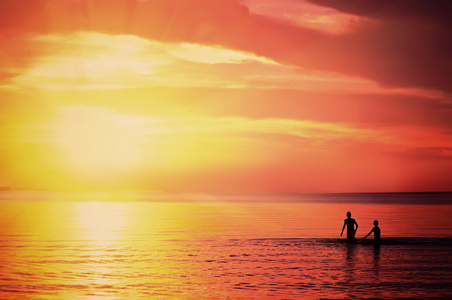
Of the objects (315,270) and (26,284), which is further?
(315,270)

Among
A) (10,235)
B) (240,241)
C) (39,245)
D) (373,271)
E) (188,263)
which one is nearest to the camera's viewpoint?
(373,271)

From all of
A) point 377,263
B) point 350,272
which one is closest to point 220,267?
point 350,272

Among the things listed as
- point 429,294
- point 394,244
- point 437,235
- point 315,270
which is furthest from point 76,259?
point 437,235

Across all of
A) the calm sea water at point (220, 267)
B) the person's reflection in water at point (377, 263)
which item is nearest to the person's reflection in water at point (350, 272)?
the calm sea water at point (220, 267)

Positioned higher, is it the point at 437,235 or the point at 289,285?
the point at 437,235

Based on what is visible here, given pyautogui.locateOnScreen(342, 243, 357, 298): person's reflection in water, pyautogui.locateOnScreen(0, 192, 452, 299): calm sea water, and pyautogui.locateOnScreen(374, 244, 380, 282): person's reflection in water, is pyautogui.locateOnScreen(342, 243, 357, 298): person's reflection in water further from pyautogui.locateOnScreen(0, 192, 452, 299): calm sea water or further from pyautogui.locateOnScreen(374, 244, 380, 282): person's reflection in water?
pyautogui.locateOnScreen(374, 244, 380, 282): person's reflection in water

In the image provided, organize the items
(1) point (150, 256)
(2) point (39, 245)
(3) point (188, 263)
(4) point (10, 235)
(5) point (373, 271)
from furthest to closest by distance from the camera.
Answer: (4) point (10, 235), (2) point (39, 245), (1) point (150, 256), (3) point (188, 263), (5) point (373, 271)

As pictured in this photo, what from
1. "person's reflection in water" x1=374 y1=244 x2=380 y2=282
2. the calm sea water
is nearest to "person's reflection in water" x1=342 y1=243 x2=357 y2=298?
the calm sea water

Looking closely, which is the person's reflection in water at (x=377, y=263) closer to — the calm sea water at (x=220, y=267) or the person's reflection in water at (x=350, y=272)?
the calm sea water at (x=220, y=267)

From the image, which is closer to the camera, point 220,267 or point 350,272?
point 350,272

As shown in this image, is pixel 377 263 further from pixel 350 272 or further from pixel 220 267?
pixel 220 267

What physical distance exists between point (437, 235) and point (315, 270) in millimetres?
28290

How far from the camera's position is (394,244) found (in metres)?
46.1

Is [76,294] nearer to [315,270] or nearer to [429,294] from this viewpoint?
[315,270]
